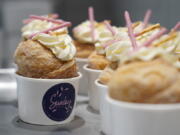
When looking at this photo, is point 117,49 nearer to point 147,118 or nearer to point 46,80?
point 46,80

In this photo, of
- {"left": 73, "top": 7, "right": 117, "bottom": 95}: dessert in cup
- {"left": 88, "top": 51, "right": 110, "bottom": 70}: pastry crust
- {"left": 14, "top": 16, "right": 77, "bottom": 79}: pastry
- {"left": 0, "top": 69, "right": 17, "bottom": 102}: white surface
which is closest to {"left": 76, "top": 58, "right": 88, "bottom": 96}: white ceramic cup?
{"left": 73, "top": 7, "right": 117, "bottom": 95}: dessert in cup

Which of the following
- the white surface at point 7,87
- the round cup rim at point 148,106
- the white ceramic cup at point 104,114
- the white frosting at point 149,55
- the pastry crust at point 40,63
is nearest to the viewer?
the round cup rim at point 148,106

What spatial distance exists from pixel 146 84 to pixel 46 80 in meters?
0.72

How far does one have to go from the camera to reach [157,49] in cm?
157

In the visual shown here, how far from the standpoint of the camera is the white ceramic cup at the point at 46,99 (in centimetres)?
→ 203

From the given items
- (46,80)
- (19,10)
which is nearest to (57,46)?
(46,80)

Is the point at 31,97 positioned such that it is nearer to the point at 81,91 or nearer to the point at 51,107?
the point at 51,107

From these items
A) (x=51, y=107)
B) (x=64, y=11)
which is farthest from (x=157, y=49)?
(x=64, y=11)

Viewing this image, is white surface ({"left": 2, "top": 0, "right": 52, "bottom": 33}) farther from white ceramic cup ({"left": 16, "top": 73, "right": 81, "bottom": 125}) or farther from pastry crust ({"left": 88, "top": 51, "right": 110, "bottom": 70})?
white ceramic cup ({"left": 16, "top": 73, "right": 81, "bottom": 125})

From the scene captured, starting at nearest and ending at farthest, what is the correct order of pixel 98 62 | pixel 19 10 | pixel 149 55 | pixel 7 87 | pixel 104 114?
pixel 149 55 → pixel 104 114 → pixel 98 62 → pixel 7 87 → pixel 19 10

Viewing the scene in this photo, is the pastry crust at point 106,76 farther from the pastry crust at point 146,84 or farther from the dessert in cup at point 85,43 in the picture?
the dessert in cup at point 85,43

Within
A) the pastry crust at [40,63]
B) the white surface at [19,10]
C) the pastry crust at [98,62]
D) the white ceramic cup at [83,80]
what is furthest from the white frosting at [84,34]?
the white surface at [19,10]

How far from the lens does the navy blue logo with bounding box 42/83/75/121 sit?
204 cm

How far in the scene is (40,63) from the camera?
2021mm
